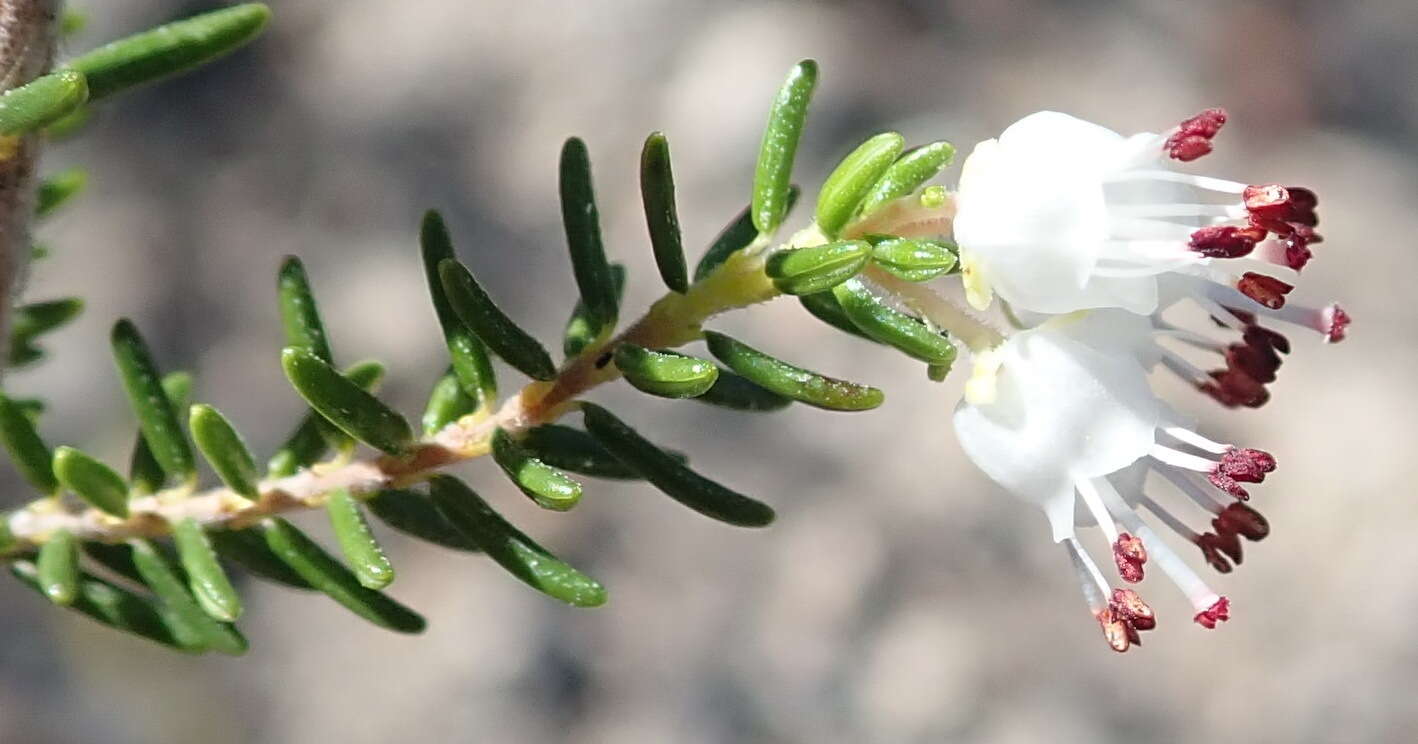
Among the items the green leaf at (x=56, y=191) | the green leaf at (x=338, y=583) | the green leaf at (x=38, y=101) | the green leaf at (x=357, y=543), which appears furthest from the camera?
the green leaf at (x=56, y=191)

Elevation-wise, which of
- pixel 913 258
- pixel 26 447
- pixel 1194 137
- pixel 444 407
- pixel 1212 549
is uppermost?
pixel 1194 137

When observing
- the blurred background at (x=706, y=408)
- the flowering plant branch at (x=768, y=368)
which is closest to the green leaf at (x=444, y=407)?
the flowering plant branch at (x=768, y=368)

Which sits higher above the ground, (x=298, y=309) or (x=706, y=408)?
(x=298, y=309)

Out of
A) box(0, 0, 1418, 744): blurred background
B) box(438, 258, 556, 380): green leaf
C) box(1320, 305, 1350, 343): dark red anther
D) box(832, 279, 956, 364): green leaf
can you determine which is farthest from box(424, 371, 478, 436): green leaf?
box(0, 0, 1418, 744): blurred background

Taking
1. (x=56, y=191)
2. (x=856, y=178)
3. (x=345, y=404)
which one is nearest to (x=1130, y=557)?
(x=856, y=178)

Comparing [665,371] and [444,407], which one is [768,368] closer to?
[665,371]

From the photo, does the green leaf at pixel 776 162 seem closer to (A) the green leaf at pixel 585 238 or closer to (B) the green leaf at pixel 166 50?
(A) the green leaf at pixel 585 238
